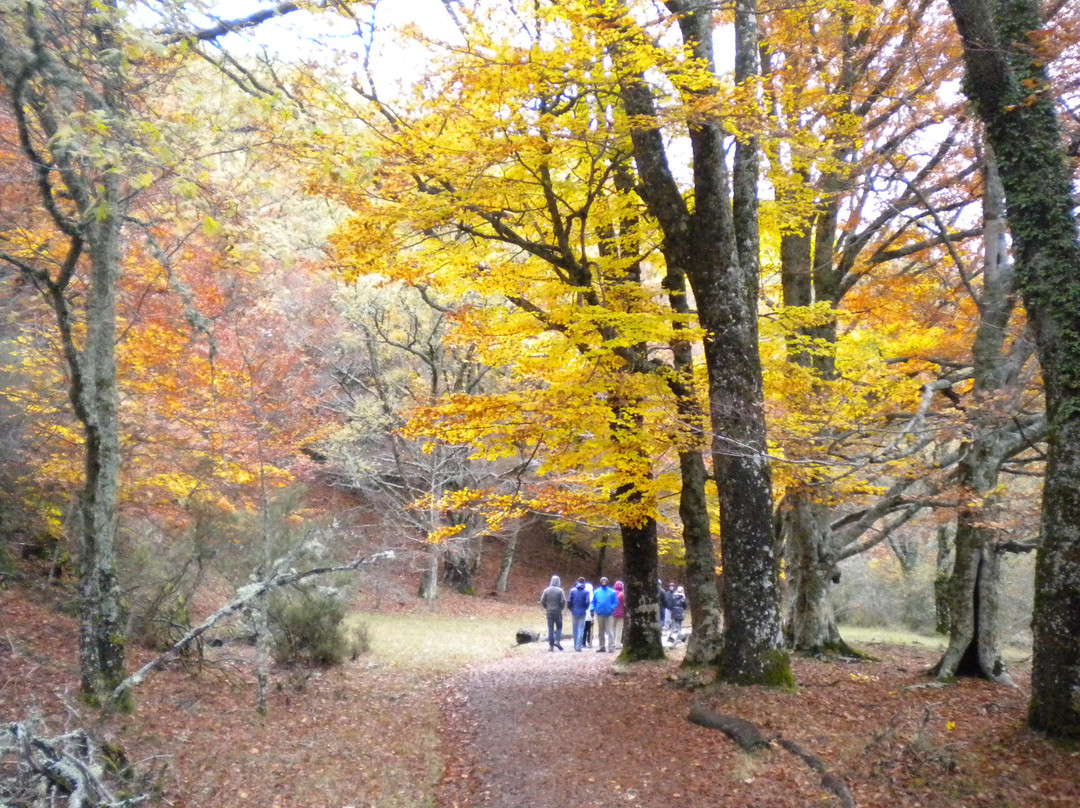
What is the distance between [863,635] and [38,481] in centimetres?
1974

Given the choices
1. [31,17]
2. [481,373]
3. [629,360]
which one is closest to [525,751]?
[629,360]

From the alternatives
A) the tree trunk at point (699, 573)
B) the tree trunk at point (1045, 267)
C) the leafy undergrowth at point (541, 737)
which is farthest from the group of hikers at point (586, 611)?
the tree trunk at point (1045, 267)

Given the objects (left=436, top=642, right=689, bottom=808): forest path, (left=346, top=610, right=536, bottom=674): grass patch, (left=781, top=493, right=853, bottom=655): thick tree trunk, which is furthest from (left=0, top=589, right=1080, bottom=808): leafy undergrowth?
(left=346, top=610, right=536, bottom=674): grass patch

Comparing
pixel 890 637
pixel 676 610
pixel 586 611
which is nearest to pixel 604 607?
pixel 586 611

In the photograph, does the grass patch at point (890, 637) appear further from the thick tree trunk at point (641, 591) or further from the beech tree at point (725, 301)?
the beech tree at point (725, 301)

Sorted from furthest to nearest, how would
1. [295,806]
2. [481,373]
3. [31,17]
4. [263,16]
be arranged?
[481,373] → [263,16] → [295,806] → [31,17]

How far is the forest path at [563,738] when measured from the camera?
6.08 meters

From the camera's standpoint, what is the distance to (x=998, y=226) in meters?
9.25

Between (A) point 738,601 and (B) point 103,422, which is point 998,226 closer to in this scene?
(A) point 738,601

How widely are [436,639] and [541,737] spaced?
995 centimetres

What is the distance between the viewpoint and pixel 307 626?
10258mm

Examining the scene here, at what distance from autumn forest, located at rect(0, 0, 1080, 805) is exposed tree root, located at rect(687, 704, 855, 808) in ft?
2.95

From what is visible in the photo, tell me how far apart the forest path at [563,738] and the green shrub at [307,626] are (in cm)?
191

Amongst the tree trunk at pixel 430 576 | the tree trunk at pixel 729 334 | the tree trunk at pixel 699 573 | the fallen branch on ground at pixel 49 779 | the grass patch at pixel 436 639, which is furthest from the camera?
the tree trunk at pixel 430 576
